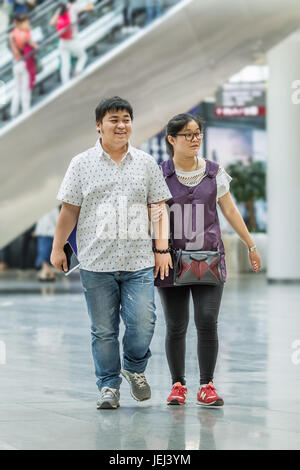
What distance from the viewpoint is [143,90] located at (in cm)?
1825

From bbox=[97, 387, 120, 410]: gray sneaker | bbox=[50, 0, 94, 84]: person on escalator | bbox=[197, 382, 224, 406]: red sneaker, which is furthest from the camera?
bbox=[50, 0, 94, 84]: person on escalator

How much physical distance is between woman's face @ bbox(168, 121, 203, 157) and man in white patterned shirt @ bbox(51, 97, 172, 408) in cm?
22

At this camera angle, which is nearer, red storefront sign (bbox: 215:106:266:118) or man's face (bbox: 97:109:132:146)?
man's face (bbox: 97:109:132:146)

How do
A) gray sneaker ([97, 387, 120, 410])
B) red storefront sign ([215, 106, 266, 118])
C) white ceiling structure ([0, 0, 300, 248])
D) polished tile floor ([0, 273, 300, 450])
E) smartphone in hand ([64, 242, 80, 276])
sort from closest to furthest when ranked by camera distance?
polished tile floor ([0, 273, 300, 450]) < gray sneaker ([97, 387, 120, 410]) < smartphone in hand ([64, 242, 80, 276]) < white ceiling structure ([0, 0, 300, 248]) < red storefront sign ([215, 106, 266, 118])

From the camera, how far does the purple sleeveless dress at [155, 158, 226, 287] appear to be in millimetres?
6160

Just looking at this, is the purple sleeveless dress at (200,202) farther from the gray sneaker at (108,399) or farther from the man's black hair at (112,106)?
the gray sneaker at (108,399)

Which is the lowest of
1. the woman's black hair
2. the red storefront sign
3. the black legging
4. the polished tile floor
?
the polished tile floor

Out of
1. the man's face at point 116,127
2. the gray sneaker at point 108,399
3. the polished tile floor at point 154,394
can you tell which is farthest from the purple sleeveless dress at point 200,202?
the polished tile floor at point 154,394

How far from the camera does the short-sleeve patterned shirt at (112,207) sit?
5984mm

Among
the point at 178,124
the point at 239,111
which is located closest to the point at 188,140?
the point at 178,124

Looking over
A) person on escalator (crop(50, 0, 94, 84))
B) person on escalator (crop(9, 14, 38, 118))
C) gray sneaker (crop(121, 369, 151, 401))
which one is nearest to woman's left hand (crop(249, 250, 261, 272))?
gray sneaker (crop(121, 369, 151, 401))

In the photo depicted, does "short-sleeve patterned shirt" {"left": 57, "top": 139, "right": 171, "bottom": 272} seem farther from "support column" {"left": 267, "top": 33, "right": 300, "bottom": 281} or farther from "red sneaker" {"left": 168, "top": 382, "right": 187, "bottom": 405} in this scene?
"support column" {"left": 267, "top": 33, "right": 300, "bottom": 281}

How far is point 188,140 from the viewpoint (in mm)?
6195
